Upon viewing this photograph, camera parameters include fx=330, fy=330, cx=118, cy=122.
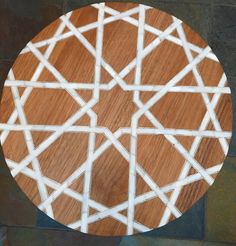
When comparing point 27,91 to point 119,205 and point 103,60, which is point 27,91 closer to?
point 103,60

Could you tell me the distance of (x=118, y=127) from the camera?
5.10 feet

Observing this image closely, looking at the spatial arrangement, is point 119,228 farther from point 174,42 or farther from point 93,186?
point 174,42

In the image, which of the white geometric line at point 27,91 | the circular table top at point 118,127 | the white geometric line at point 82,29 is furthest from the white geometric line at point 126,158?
the white geometric line at point 82,29

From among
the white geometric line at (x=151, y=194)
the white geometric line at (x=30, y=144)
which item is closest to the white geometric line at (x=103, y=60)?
the white geometric line at (x=30, y=144)

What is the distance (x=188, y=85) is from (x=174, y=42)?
22 cm

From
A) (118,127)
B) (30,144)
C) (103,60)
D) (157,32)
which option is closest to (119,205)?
(118,127)

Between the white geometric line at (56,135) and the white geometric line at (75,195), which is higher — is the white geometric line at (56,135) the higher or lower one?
the higher one

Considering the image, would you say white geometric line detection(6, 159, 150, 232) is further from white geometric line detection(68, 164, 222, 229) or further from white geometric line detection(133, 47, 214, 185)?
white geometric line detection(133, 47, 214, 185)

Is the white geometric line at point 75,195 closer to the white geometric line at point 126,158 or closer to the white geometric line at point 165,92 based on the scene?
the white geometric line at point 126,158

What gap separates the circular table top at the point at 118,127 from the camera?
1.54 meters

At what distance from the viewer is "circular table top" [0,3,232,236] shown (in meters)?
1.54

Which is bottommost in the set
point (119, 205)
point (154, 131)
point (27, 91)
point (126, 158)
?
point (119, 205)

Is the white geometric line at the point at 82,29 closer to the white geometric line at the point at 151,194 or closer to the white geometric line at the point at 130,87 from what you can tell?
the white geometric line at the point at 130,87

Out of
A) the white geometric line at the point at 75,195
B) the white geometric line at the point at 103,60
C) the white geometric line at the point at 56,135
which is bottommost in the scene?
the white geometric line at the point at 75,195
